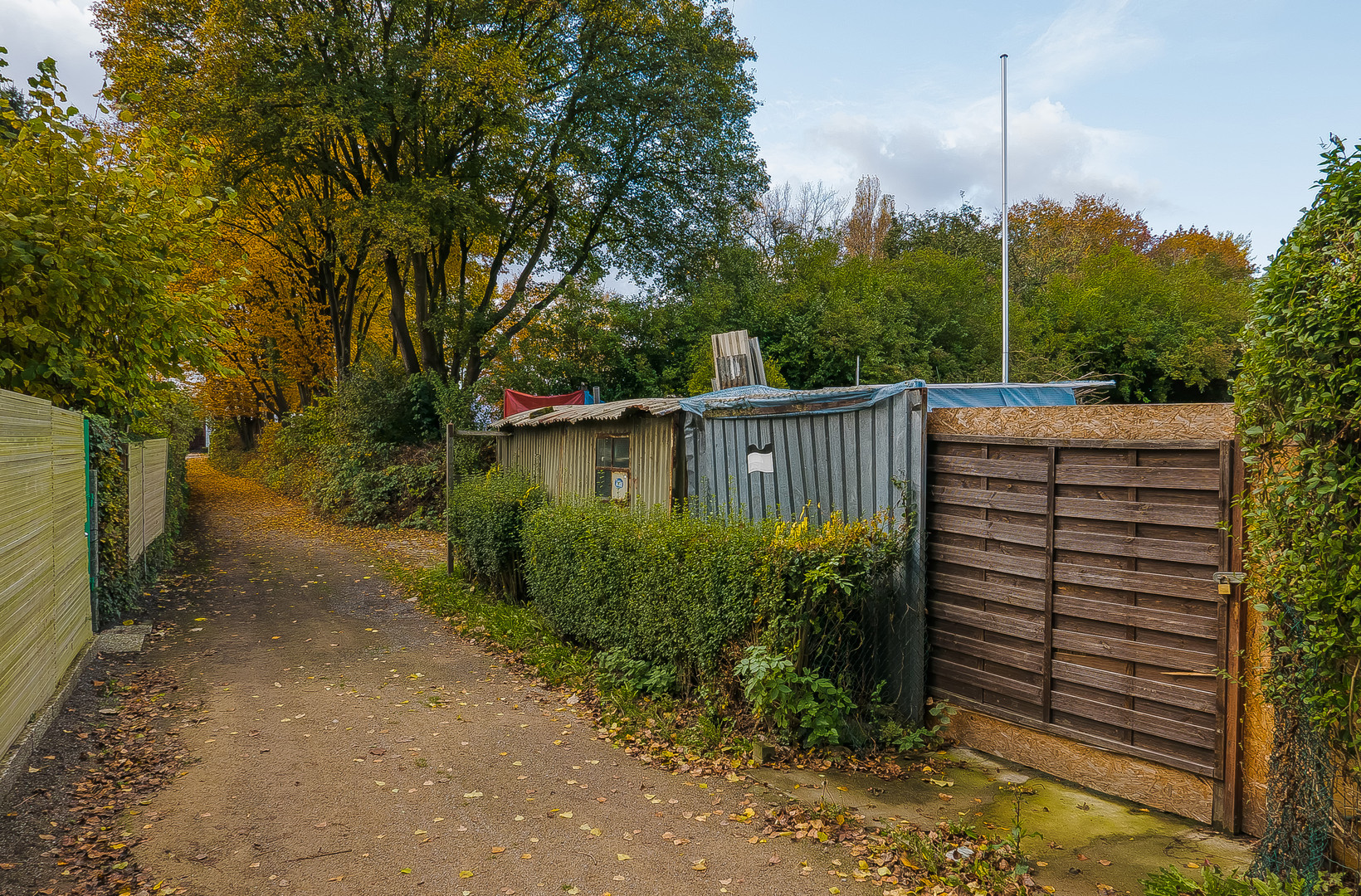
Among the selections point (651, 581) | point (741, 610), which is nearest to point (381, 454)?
point (651, 581)

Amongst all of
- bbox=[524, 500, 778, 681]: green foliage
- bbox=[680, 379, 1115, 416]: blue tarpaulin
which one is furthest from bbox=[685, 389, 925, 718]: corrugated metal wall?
bbox=[524, 500, 778, 681]: green foliage

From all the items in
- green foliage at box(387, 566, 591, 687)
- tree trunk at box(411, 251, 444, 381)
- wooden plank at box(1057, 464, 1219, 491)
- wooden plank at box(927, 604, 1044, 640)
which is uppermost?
tree trunk at box(411, 251, 444, 381)

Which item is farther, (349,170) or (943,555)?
(349,170)

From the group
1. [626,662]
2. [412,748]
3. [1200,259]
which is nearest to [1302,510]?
[626,662]

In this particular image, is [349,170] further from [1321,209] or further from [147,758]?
[1321,209]

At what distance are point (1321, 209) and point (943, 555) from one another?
3.18 meters

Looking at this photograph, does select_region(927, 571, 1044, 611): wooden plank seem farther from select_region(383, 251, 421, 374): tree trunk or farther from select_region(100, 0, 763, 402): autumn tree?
select_region(383, 251, 421, 374): tree trunk

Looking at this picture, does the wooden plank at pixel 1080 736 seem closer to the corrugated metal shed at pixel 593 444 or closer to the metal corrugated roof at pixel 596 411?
the corrugated metal shed at pixel 593 444

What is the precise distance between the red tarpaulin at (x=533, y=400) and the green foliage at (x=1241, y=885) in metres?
14.9

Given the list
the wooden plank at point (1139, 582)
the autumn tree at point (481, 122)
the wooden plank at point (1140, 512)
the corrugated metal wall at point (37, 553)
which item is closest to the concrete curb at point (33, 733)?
the corrugated metal wall at point (37, 553)

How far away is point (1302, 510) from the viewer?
3377 mm

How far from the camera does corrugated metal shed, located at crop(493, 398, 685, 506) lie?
28.9 feet

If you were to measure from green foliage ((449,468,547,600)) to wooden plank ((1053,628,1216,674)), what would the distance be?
6.70 metres

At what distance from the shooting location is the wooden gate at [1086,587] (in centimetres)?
445
